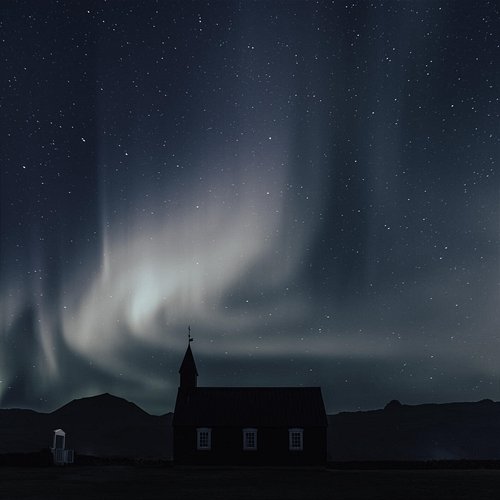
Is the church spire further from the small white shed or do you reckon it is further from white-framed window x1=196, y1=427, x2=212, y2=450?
the small white shed

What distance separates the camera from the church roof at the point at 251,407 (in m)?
47.0

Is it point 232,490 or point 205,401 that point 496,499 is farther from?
point 205,401

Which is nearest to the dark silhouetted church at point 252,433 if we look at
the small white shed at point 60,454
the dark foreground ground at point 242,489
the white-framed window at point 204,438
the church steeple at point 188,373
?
the white-framed window at point 204,438

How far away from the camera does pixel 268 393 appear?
50250mm

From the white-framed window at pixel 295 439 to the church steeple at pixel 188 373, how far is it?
9.91 meters

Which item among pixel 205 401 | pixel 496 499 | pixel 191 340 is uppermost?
pixel 191 340

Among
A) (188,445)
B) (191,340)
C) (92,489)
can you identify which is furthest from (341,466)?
(92,489)

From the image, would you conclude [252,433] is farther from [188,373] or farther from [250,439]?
[188,373]

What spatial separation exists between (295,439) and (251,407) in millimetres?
4243

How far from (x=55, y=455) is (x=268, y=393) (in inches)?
631

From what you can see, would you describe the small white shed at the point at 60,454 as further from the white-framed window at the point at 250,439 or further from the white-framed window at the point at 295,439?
the white-framed window at the point at 295,439

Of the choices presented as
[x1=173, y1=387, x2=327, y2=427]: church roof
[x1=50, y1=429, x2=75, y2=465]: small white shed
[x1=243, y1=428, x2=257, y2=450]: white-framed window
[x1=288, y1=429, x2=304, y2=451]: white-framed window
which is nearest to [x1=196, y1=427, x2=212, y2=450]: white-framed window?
[x1=173, y1=387, x2=327, y2=427]: church roof

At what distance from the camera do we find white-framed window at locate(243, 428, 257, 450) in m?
46.5

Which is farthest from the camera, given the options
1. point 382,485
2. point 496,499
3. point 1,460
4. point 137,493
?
point 1,460
